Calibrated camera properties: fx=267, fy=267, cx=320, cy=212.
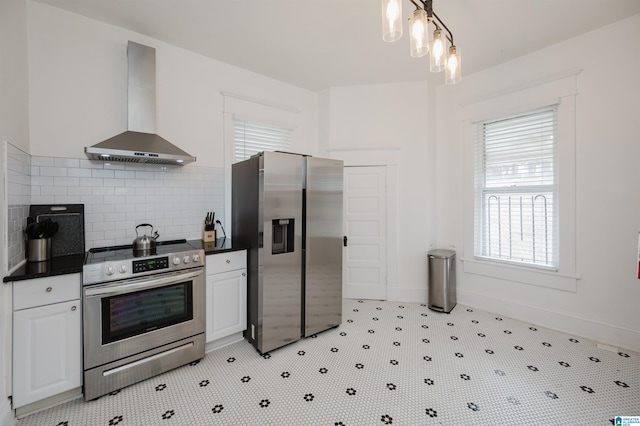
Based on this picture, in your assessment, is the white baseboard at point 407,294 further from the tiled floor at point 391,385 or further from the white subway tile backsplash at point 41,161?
the white subway tile backsplash at point 41,161

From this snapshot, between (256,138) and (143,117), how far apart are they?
1.32 metres

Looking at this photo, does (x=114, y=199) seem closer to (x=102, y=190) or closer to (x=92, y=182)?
(x=102, y=190)

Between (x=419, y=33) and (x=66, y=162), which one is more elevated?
(x=419, y=33)

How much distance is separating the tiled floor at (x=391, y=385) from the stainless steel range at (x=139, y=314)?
0.48 ft

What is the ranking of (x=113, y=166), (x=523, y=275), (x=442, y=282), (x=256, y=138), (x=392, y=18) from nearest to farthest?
(x=392, y=18) → (x=113, y=166) → (x=523, y=275) → (x=442, y=282) → (x=256, y=138)

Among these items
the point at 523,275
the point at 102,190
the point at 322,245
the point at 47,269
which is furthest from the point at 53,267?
the point at 523,275

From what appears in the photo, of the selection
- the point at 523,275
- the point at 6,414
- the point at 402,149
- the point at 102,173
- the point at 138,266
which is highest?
the point at 402,149

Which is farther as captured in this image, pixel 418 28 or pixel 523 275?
pixel 523 275

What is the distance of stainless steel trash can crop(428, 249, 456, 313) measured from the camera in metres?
3.46

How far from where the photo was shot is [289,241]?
274 centimetres

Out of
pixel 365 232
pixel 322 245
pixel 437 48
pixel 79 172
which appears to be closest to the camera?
pixel 437 48

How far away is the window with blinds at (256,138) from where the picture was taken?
3430 mm

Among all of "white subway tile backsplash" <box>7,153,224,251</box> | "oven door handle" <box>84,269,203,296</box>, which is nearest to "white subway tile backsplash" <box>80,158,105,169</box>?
"white subway tile backsplash" <box>7,153,224,251</box>

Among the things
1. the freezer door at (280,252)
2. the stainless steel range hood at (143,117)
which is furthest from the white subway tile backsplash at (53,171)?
the freezer door at (280,252)
